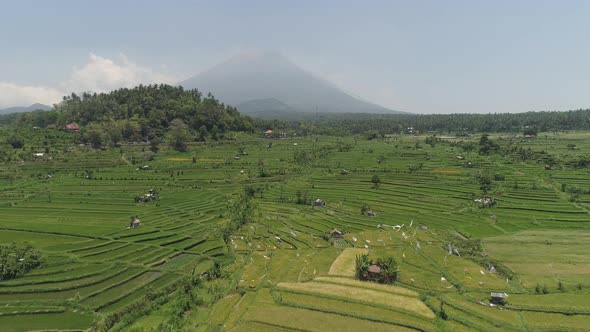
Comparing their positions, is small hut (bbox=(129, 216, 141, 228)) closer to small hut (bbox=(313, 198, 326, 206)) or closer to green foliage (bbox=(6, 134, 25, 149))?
small hut (bbox=(313, 198, 326, 206))

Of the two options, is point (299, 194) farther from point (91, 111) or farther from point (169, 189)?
point (91, 111)

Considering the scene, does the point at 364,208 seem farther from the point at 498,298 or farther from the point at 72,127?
the point at 72,127

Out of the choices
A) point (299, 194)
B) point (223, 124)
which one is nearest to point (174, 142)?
point (223, 124)

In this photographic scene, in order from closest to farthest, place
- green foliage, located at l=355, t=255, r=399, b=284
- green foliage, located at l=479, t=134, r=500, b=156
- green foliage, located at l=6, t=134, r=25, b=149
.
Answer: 1. green foliage, located at l=355, t=255, r=399, b=284
2. green foliage, located at l=6, t=134, r=25, b=149
3. green foliage, located at l=479, t=134, r=500, b=156

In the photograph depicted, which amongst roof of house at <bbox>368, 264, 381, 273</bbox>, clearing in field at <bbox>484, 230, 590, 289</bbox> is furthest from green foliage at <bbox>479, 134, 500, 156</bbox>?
roof of house at <bbox>368, 264, 381, 273</bbox>

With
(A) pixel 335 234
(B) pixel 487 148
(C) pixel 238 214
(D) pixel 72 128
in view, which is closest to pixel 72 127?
(D) pixel 72 128

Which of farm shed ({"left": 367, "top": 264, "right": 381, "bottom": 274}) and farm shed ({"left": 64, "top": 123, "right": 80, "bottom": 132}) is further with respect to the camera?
farm shed ({"left": 64, "top": 123, "right": 80, "bottom": 132})

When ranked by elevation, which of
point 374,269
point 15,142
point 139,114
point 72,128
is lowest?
point 374,269

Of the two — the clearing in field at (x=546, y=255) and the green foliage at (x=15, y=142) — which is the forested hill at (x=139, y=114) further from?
the clearing in field at (x=546, y=255)
